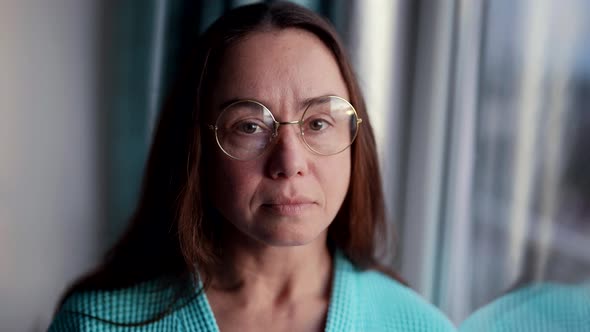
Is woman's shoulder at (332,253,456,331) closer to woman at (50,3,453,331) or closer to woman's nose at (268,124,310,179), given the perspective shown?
woman at (50,3,453,331)

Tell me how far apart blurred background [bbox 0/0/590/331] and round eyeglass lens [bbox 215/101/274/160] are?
0.36 meters

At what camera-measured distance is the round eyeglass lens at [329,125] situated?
0.92 metres

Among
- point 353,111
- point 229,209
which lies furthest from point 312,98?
point 229,209

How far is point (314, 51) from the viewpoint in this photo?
95cm

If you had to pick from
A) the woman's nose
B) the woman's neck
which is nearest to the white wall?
the woman's neck

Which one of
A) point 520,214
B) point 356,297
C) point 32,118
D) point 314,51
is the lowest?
point 356,297

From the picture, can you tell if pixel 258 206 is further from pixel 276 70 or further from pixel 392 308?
pixel 392 308

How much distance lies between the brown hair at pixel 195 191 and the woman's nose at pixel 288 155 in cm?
15

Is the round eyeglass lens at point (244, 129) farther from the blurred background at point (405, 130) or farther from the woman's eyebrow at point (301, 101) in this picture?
the blurred background at point (405, 130)

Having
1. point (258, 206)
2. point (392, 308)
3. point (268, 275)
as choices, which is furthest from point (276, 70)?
point (392, 308)

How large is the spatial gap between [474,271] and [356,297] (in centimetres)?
23

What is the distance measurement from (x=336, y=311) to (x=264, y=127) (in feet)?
1.16

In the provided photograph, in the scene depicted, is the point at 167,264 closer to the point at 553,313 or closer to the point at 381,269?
the point at 381,269

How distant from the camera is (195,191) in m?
Answer: 1.00
